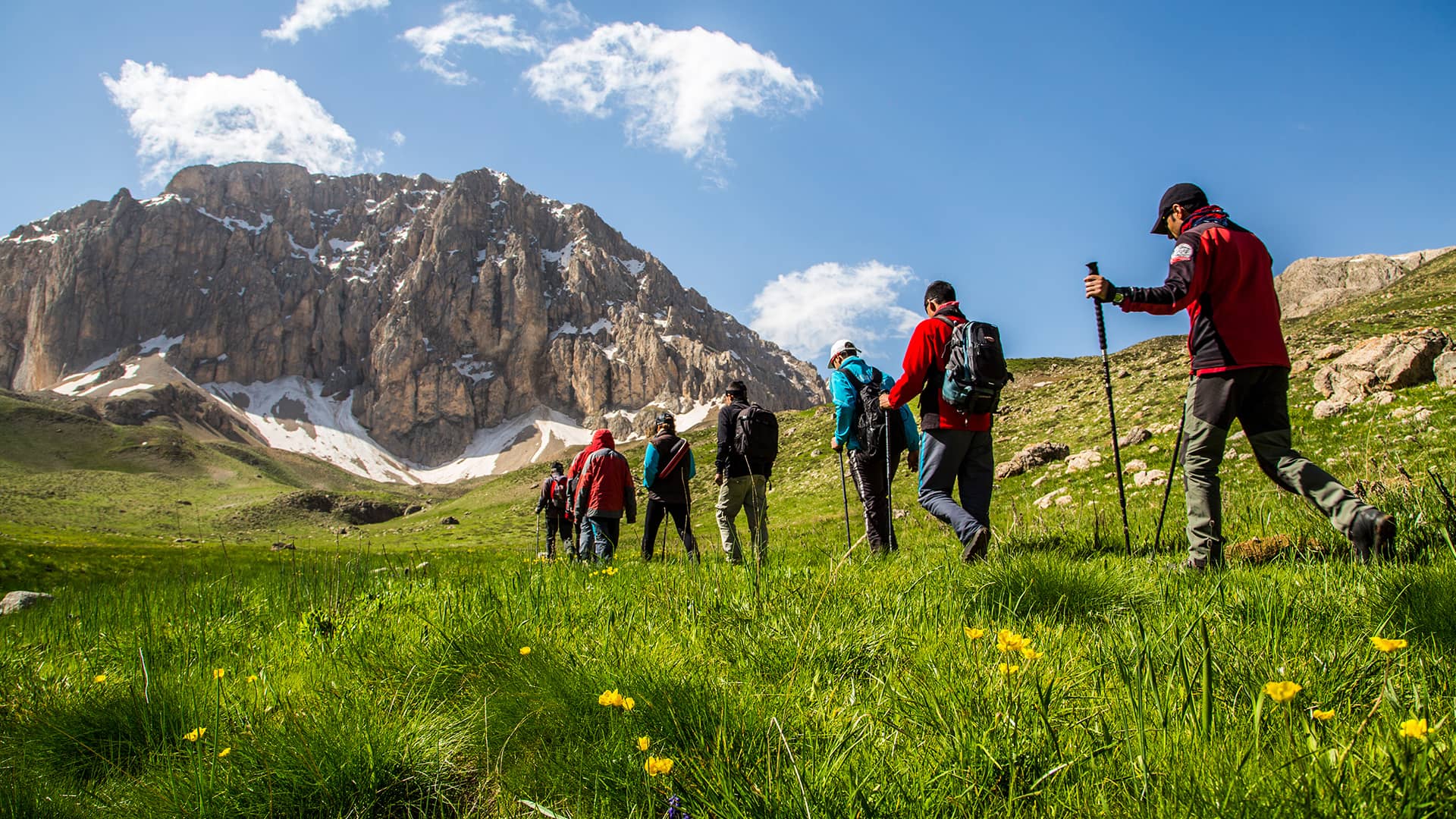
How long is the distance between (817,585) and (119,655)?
4461 mm

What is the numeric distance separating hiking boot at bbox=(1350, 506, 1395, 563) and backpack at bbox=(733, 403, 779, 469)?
6.56m

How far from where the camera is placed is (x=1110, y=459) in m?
19.3

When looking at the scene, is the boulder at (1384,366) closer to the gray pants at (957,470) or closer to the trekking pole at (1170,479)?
the trekking pole at (1170,479)

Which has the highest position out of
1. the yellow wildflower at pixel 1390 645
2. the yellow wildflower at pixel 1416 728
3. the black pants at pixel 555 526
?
the yellow wildflower at pixel 1416 728

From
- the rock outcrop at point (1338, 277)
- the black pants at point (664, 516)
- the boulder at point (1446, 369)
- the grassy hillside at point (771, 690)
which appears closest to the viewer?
the grassy hillside at point (771, 690)

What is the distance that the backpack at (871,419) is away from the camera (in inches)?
361

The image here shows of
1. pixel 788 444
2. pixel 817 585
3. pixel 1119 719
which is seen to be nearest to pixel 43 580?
pixel 817 585

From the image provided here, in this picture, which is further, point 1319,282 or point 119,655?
point 1319,282

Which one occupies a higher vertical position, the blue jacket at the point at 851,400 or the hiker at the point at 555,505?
the blue jacket at the point at 851,400

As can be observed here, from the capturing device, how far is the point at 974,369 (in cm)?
694

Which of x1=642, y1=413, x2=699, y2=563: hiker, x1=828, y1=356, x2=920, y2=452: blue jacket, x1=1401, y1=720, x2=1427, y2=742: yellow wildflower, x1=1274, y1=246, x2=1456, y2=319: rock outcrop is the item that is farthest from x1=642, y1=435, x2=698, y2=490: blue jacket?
x1=1274, y1=246, x2=1456, y2=319: rock outcrop

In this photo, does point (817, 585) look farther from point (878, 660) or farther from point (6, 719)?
point (6, 719)

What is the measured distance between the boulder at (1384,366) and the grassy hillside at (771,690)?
46.0 feet

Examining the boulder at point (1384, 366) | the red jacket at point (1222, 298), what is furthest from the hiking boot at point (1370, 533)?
the boulder at point (1384, 366)
